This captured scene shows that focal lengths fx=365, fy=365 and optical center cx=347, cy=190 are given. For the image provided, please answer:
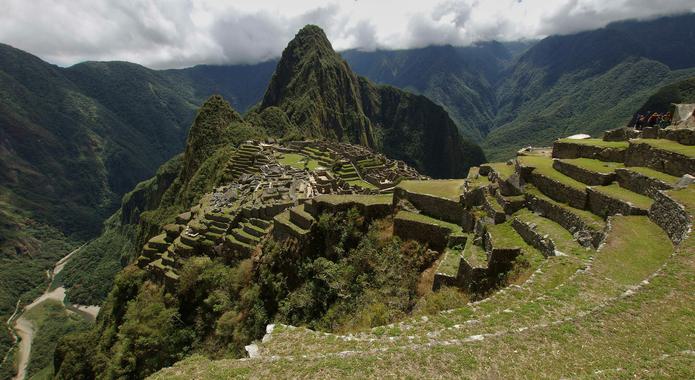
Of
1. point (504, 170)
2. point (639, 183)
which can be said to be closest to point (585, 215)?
point (639, 183)

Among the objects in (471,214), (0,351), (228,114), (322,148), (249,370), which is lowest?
(0,351)

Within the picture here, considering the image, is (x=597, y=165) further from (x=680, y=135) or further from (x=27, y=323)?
(x=27, y=323)

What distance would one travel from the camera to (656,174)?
13.1m

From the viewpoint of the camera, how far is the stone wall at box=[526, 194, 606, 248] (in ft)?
37.0

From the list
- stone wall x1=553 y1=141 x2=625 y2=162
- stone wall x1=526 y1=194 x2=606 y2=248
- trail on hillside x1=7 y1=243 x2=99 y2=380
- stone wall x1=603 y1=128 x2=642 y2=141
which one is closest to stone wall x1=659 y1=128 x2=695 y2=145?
stone wall x1=553 y1=141 x2=625 y2=162

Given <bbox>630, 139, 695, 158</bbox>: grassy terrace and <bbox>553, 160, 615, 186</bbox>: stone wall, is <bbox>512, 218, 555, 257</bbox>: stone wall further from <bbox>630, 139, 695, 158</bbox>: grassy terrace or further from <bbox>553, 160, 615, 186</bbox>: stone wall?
<bbox>630, 139, 695, 158</bbox>: grassy terrace

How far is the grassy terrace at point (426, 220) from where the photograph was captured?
55.5 ft

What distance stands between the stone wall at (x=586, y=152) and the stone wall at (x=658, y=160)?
2.65 feet

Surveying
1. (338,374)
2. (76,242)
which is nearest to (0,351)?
(76,242)

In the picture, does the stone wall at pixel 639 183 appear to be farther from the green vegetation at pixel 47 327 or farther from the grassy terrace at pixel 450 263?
the green vegetation at pixel 47 327

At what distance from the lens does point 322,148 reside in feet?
293

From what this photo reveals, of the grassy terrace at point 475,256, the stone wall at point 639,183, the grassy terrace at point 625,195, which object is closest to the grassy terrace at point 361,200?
the grassy terrace at point 475,256

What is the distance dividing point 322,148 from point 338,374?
83954 millimetres

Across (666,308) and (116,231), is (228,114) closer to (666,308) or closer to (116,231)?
(116,231)
